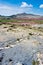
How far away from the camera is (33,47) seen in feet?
60.4

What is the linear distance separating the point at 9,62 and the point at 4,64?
1.33ft

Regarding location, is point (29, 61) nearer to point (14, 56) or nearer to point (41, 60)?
point (41, 60)

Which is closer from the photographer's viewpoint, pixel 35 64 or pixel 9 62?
pixel 35 64

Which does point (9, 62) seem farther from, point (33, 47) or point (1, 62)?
point (33, 47)

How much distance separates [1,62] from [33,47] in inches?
124

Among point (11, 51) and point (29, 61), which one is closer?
point (29, 61)

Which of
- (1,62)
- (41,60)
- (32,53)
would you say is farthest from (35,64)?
(1,62)

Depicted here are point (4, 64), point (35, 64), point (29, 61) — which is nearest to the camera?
point (35, 64)

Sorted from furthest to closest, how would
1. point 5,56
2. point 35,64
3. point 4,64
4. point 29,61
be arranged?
point 5,56, point 4,64, point 29,61, point 35,64

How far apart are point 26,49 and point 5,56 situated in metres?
1.85

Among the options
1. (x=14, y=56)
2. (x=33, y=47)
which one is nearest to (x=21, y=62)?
(x=14, y=56)

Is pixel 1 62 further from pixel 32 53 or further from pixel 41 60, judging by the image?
pixel 41 60

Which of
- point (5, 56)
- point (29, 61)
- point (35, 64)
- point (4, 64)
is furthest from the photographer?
point (5, 56)

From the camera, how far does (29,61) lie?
50.0 feet
